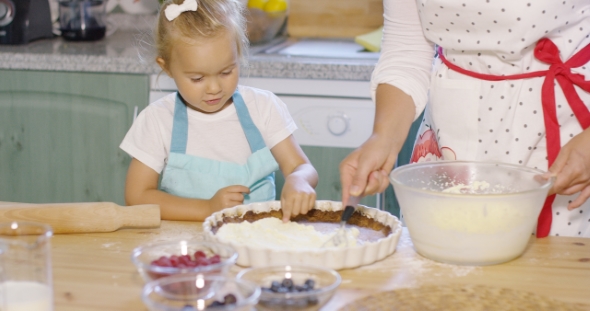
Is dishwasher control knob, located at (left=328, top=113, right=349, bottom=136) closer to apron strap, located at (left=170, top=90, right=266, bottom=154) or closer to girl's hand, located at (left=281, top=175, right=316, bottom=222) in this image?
apron strap, located at (left=170, top=90, right=266, bottom=154)

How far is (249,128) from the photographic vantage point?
169 cm

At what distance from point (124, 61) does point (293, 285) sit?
152 cm

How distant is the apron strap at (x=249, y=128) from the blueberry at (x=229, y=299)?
93cm

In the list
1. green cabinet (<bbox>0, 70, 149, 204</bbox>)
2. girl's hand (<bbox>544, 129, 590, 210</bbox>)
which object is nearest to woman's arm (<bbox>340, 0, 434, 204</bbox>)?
girl's hand (<bbox>544, 129, 590, 210</bbox>)

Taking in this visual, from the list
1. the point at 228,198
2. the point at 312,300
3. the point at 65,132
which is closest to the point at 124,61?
the point at 65,132

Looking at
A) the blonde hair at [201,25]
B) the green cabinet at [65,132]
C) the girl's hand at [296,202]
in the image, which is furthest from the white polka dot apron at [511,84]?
the green cabinet at [65,132]

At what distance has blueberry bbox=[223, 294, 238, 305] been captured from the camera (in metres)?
0.75

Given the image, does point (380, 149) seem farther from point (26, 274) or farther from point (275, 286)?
point (26, 274)

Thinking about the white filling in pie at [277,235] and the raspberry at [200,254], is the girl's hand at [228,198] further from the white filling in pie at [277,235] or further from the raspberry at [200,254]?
the raspberry at [200,254]

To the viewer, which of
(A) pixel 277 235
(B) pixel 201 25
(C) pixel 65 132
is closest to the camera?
(A) pixel 277 235

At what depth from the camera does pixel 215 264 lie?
2.81 feet

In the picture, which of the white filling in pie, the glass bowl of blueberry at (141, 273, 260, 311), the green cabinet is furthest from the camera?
the green cabinet

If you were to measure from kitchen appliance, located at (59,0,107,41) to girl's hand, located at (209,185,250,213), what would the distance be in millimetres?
1366

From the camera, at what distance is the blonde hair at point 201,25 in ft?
5.01
